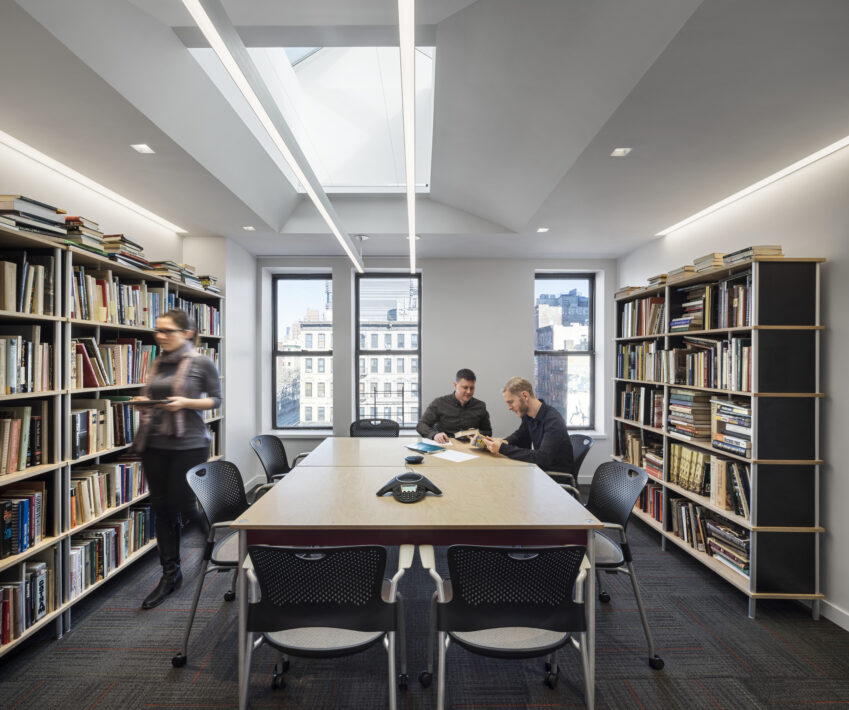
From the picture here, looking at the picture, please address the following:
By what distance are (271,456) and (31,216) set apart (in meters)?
2.09

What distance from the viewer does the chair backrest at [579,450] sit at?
3160mm

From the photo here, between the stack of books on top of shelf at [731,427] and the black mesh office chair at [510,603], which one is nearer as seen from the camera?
the black mesh office chair at [510,603]

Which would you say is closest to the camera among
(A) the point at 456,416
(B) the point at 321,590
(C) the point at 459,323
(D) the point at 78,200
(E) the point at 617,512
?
(B) the point at 321,590

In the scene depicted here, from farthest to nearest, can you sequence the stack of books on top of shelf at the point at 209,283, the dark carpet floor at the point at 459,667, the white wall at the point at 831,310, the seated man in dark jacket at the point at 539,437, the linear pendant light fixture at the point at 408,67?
the stack of books on top of shelf at the point at 209,283, the seated man in dark jacket at the point at 539,437, the white wall at the point at 831,310, the dark carpet floor at the point at 459,667, the linear pendant light fixture at the point at 408,67

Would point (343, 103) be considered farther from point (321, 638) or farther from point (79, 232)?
point (321, 638)

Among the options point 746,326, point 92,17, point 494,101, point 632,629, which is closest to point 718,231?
point 746,326

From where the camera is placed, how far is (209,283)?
400 centimetres

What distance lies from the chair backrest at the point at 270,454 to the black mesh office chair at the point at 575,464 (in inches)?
83.7

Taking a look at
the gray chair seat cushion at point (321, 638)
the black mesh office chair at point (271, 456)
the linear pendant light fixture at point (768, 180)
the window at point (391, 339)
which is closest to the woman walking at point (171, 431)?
the black mesh office chair at point (271, 456)

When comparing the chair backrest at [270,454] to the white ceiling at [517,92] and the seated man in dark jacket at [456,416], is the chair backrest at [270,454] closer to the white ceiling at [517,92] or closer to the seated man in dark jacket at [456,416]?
the seated man in dark jacket at [456,416]

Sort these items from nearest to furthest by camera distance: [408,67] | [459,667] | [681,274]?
[408,67], [459,667], [681,274]

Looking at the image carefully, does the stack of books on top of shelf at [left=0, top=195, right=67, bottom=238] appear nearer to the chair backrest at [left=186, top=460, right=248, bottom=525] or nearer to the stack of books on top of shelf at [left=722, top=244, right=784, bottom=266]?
the chair backrest at [left=186, top=460, right=248, bottom=525]

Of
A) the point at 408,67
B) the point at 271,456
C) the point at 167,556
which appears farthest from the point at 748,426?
the point at 167,556

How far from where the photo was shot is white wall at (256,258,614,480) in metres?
5.18
